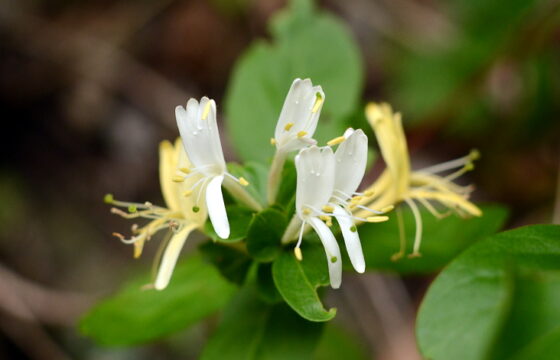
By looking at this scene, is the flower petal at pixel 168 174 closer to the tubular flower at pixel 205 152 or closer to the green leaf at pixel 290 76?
the tubular flower at pixel 205 152

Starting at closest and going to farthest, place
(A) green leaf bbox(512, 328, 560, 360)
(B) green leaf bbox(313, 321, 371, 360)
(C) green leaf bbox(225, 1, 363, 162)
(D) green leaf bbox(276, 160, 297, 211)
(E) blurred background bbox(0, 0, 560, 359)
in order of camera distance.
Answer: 1. (A) green leaf bbox(512, 328, 560, 360)
2. (D) green leaf bbox(276, 160, 297, 211)
3. (C) green leaf bbox(225, 1, 363, 162)
4. (B) green leaf bbox(313, 321, 371, 360)
5. (E) blurred background bbox(0, 0, 560, 359)

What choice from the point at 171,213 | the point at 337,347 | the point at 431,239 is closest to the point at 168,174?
the point at 171,213

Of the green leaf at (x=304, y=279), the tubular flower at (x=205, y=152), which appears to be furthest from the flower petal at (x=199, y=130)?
the green leaf at (x=304, y=279)

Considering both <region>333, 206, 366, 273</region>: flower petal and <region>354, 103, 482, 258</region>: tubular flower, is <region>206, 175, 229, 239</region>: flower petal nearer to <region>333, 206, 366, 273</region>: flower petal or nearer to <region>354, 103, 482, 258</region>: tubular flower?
<region>333, 206, 366, 273</region>: flower petal

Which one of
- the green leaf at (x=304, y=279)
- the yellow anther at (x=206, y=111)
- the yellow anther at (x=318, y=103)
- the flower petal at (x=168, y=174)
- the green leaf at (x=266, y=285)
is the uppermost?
the yellow anther at (x=206, y=111)

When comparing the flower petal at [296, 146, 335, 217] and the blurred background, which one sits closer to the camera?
the flower petal at [296, 146, 335, 217]

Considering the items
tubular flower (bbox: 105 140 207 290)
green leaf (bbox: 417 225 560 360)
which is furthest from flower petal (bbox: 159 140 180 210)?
green leaf (bbox: 417 225 560 360)

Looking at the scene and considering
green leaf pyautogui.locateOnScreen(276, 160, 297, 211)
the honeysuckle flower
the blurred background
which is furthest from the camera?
the blurred background
